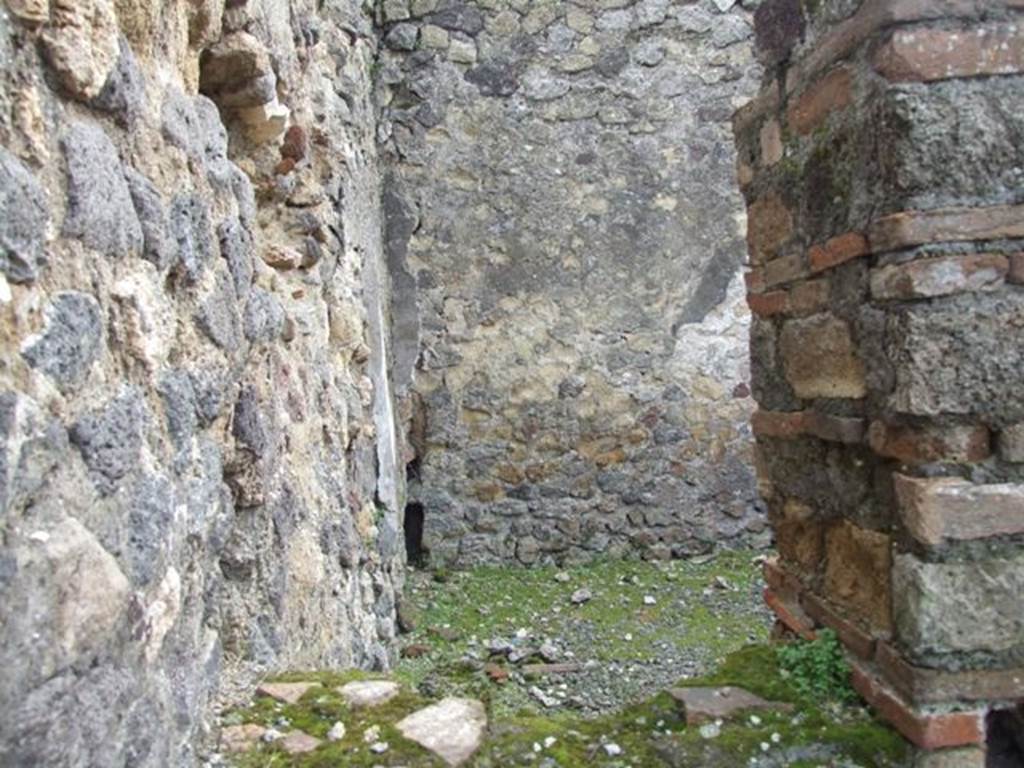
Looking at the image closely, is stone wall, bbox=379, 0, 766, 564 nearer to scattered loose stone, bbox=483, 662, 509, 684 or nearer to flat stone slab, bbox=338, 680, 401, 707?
scattered loose stone, bbox=483, 662, 509, 684

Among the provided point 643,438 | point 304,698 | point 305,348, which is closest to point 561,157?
point 643,438

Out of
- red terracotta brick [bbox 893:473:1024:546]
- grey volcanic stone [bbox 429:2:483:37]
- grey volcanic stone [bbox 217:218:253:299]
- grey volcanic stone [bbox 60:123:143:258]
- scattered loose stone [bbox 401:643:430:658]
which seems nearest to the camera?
grey volcanic stone [bbox 60:123:143:258]

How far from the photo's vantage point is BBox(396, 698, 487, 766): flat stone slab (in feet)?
5.89

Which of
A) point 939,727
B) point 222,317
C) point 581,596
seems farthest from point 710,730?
point 581,596

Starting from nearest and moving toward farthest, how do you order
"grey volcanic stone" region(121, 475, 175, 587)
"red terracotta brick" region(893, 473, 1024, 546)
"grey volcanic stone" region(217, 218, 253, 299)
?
1. "grey volcanic stone" region(121, 475, 175, 587)
2. "red terracotta brick" region(893, 473, 1024, 546)
3. "grey volcanic stone" region(217, 218, 253, 299)

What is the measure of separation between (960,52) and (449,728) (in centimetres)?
167

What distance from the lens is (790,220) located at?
2215 mm

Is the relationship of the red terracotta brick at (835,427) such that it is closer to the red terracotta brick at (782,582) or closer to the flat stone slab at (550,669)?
the red terracotta brick at (782,582)

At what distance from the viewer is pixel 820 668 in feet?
6.77

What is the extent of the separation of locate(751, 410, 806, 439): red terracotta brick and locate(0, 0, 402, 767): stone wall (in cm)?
128

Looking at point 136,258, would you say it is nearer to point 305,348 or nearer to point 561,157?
point 305,348

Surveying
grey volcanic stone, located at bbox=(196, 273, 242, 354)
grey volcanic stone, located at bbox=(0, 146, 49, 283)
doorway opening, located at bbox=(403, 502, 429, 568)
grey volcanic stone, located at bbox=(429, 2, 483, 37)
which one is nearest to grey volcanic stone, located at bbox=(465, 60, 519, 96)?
grey volcanic stone, located at bbox=(429, 2, 483, 37)

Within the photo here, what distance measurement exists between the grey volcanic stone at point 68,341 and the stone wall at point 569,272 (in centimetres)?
405

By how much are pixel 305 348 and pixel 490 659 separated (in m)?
1.88
